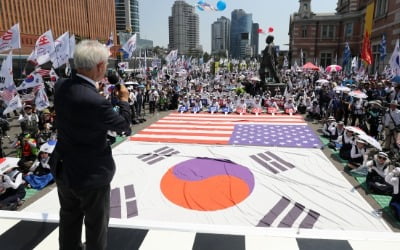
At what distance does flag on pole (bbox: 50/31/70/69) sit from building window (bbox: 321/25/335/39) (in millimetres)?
40205

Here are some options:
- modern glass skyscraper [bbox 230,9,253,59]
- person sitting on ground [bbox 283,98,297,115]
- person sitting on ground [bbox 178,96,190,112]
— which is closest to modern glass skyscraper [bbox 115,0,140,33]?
modern glass skyscraper [bbox 230,9,253,59]

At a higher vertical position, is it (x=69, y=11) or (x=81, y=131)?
(x=69, y=11)

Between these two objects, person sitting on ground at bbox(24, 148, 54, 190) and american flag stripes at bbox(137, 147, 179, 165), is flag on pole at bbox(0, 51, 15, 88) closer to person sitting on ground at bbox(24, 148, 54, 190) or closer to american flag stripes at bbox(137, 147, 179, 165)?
person sitting on ground at bbox(24, 148, 54, 190)

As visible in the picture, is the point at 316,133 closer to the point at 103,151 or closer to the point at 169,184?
the point at 169,184

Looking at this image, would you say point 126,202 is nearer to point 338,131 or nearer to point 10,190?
point 10,190

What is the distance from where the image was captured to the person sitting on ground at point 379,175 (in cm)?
509

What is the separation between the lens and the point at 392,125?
7172 mm

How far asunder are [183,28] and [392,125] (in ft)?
267

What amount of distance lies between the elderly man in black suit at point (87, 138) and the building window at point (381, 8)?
99.1 feet

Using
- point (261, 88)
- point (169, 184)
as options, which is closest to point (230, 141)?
point (169, 184)

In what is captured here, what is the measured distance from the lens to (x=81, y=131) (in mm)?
1775

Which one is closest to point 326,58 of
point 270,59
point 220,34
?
point 270,59

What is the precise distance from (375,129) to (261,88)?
1061 centimetres

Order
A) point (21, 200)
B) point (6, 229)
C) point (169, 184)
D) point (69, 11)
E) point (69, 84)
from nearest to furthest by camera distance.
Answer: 1. point (69, 84)
2. point (6, 229)
3. point (21, 200)
4. point (169, 184)
5. point (69, 11)
